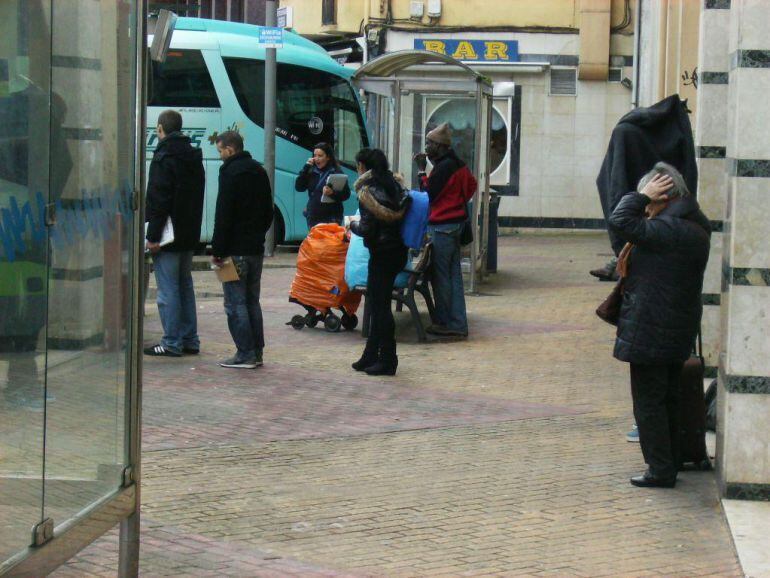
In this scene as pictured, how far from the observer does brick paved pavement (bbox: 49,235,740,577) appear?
5.89 metres

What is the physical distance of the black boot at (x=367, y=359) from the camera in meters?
10.5

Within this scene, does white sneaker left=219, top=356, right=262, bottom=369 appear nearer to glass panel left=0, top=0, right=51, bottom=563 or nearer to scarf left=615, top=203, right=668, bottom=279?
scarf left=615, top=203, right=668, bottom=279

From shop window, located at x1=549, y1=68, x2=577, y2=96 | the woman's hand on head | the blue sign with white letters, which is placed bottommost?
the woman's hand on head

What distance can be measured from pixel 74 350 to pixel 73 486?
0.46 meters

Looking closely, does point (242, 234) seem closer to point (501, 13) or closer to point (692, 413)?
point (692, 413)

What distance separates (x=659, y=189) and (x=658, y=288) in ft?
1.65

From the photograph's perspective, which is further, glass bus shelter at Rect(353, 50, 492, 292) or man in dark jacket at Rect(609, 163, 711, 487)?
glass bus shelter at Rect(353, 50, 492, 292)

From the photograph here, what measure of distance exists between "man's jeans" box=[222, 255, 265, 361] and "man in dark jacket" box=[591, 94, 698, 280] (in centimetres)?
328

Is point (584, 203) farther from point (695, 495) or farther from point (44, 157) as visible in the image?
point (44, 157)

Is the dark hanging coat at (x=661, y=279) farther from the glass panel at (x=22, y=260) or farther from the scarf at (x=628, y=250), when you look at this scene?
the glass panel at (x=22, y=260)

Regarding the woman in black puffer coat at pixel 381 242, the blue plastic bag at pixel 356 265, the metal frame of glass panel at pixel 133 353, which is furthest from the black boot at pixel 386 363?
the metal frame of glass panel at pixel 133 353

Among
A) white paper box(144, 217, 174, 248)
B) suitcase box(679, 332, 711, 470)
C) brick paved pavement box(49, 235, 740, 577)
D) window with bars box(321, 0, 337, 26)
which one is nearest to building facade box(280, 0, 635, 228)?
window with bars box(321, 0, 337, 26)

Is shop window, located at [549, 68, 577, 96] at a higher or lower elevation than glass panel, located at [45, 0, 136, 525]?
higher

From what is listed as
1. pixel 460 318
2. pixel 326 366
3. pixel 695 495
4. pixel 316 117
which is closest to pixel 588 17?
pixel 316 117
